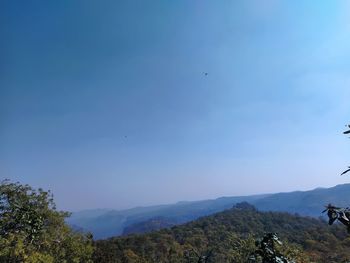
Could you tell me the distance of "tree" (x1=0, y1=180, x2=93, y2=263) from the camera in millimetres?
25859

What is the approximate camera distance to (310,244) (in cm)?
11306

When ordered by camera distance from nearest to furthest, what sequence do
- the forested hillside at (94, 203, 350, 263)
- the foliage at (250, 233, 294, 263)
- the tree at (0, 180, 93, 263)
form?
1. the foliage at (250, 233, 294, 263)
2. the tree at (0, 180, 93, 263)
3. the forested hillside at (94, 203, 350, 263)

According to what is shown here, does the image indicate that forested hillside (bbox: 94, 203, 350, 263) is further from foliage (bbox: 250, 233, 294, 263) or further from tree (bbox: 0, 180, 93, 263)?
foliage (bbox: 250, 233, 294, 263)

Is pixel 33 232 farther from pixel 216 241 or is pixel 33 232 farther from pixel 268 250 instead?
pixel 216 241

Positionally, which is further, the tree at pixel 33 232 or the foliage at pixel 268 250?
the tree at pixel 33 232

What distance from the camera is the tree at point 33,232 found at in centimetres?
2586

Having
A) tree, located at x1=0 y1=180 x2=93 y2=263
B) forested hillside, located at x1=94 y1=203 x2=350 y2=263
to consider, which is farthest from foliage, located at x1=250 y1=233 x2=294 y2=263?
forested hillside, located at x1=94 y1=203 x2=350 y2=263

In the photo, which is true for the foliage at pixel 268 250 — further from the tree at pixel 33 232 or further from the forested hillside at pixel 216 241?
the forested hillside at pixel 216 241

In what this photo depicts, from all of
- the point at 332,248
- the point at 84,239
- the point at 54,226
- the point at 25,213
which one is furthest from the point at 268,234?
the point at 332,248

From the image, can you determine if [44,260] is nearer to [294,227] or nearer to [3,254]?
[3,254]

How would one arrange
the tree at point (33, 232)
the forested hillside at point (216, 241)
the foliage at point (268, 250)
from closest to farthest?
1. the foliage at point (268, 250)
2. the tree at point (33, 232)
3. the forested hillside at point (216, 241)

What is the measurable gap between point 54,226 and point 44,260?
7.93m

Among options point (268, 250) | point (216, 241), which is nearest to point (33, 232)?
point (268, 250)

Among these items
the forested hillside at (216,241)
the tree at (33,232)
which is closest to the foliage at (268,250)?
the tree at (33,232)
